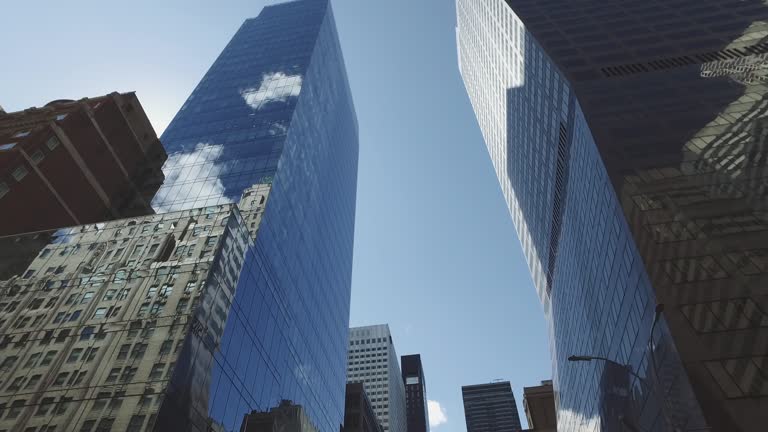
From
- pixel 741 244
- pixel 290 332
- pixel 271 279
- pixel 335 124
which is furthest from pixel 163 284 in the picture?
pixel 335 124

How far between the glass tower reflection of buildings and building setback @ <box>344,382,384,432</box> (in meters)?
24.2

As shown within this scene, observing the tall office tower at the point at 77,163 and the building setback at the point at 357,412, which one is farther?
the building setback at the point at 357,412

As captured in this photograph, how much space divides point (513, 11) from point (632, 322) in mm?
72704

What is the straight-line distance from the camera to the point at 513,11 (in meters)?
97.1

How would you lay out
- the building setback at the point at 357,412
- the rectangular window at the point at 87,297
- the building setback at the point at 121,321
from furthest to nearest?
the building setback at the point at 357,412 → the rectangular window at the point at 87,297 → the building setback at the point at 121,321

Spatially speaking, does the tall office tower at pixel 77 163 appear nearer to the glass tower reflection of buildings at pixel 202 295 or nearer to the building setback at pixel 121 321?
the glass tower reflection of buildings at pixel 202 295

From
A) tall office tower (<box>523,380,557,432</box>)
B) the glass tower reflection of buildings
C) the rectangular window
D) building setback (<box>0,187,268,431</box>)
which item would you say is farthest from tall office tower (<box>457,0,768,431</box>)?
the rectangular window

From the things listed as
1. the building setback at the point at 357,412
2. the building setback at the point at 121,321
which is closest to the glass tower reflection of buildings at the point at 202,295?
the building setback at the point at 121,321

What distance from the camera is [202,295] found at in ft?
132

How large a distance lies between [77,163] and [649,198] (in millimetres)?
58727

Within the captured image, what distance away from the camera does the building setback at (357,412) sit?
108 metres

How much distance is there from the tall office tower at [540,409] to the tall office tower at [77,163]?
90.9 m

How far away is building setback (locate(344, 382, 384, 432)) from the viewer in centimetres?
10793

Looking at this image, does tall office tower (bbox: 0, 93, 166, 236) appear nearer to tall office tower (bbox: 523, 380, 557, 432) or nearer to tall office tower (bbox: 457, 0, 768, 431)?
tall office tower (bbox: 457, 0, 768, 431)
